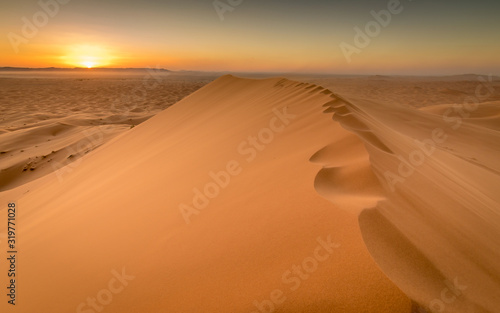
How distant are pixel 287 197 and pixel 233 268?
51 centimetres

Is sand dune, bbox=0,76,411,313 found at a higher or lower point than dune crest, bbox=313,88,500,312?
higher

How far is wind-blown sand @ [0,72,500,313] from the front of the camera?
0.93 m

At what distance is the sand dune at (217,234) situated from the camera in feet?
3.08

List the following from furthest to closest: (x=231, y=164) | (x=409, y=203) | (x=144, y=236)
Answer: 1. (x=231, y=164)
2. (x=144, y=236)
3. (x=409, y=203)

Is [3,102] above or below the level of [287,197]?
above

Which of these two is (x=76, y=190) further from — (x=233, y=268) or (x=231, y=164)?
(x=233, y=268)

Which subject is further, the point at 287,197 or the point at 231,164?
the point at 231,164

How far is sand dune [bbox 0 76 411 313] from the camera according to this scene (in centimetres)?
94

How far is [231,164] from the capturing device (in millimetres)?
2186

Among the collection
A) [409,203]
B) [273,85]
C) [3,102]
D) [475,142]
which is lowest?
[475,142]

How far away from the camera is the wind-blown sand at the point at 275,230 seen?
0.93 metres

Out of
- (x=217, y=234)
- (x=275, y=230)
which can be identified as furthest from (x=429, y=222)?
(x=217, y=234)

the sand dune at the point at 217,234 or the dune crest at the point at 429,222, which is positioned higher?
the sand dune at the point at 217,234

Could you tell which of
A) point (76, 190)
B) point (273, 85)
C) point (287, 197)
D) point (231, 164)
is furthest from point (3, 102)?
point (287, 197)
